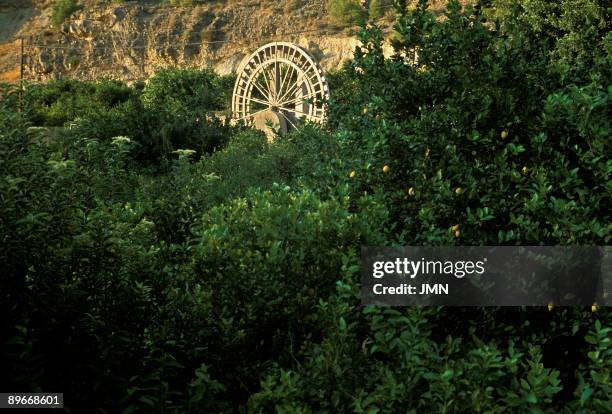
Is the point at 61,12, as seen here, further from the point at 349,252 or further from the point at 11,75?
the point at 349,252

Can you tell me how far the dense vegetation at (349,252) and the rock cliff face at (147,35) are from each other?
35.2 m

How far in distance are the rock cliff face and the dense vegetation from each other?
35213 millimetres

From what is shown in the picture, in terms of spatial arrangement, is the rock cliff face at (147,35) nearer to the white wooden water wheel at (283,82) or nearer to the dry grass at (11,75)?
the dry grass at (11,75)

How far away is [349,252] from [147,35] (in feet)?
134

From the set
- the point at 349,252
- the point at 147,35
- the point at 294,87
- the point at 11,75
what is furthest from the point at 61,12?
the point at 349,252

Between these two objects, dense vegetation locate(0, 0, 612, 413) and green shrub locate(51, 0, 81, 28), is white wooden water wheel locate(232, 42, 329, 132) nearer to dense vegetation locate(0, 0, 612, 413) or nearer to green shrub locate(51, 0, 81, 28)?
dense vegetation locate(0, 0, 612, 413)

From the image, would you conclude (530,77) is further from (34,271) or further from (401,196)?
(34,271)

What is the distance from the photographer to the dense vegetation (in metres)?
3.16

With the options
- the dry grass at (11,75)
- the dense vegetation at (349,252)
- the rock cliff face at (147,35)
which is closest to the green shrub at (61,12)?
the rock cliff face at (147,35)

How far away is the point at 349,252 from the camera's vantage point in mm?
3639

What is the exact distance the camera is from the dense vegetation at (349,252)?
10.4ft

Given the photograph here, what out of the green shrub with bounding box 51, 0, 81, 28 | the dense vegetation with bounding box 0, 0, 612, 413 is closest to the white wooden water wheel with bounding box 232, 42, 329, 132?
the dense vegetation with bounding box 0, 0, 612, 413

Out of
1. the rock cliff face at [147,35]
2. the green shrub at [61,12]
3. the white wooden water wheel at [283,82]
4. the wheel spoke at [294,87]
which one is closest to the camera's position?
the white wooden water wheel at [283,82]

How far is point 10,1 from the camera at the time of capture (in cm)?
4544
